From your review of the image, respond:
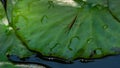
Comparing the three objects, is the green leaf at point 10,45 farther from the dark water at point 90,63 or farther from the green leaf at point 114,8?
the green leaf at point 114,8

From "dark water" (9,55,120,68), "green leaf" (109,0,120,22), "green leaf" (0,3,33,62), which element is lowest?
"dark water" (9,55,120,68)

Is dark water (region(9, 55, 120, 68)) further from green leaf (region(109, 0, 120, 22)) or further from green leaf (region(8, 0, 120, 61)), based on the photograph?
green leaf (region(109, 0, 120, 22))

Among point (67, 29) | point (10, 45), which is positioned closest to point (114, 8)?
point (67, 29)

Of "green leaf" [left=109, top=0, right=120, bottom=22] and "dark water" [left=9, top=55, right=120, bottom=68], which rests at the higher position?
"green leaf" [left=109, top=0, right=120, bottom=22]

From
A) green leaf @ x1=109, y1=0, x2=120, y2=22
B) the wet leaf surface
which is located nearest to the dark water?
the wet leaf surface

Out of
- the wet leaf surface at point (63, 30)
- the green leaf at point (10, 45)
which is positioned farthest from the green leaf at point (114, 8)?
the green leaf at point (10, 45)

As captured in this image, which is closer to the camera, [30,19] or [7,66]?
[7,66]

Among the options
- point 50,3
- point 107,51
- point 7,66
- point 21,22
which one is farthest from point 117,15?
point 7,66

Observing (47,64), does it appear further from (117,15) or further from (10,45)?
(117,15)
